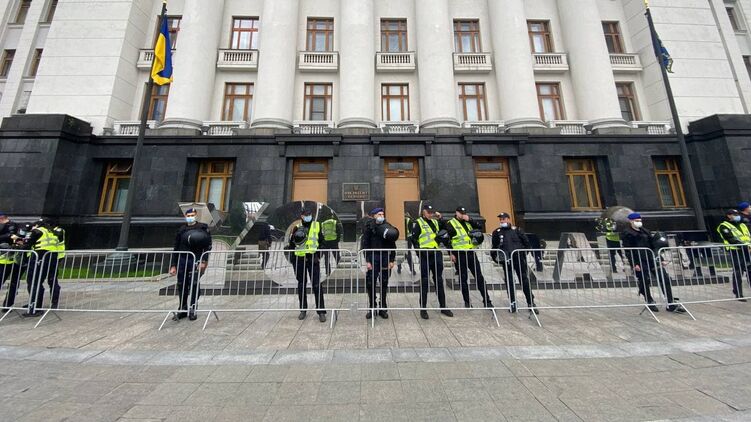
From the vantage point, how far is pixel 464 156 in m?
14.5

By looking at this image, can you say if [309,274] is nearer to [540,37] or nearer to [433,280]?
[433,280]

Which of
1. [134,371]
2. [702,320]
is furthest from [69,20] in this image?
[702,320]

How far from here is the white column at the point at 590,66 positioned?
50.6 ft

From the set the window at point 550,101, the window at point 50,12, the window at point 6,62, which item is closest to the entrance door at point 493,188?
the window at point 550,101

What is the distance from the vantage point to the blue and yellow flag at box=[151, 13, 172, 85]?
1120 centimetres

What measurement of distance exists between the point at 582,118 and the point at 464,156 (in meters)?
7.94

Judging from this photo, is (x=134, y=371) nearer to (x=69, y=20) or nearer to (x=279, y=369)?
(x=279, y=369)

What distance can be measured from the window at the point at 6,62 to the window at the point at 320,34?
1997 centimetres

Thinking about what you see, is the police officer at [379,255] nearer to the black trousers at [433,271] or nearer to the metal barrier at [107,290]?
the black trousers at [433,271]

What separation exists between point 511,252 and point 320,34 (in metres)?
17.9

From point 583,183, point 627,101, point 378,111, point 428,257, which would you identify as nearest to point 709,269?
point 428,257

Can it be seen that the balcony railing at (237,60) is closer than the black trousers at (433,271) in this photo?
No

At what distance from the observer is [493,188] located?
14.8m

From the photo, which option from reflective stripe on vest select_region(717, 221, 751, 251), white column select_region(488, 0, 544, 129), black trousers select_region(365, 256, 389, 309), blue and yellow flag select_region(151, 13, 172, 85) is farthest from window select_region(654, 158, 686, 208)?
blue and yellow flag select_region(151, 13, 172, 85)
